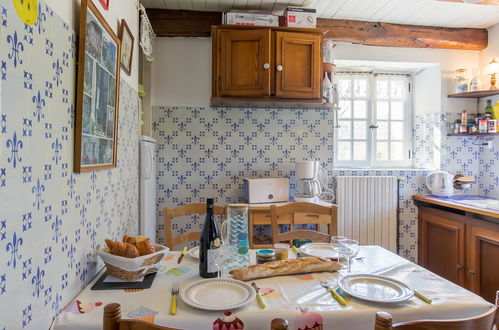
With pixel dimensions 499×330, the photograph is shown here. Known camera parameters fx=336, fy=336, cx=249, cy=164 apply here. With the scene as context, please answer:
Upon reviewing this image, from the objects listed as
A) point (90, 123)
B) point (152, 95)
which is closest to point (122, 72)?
point (90, 123)

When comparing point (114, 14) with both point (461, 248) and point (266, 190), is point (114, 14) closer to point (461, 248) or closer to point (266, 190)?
point (266, 190)

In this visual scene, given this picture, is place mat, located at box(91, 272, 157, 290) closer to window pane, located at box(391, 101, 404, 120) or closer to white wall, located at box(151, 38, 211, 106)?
white wall, located at box(151, 38, 211, 106)

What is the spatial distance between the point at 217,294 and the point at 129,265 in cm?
33

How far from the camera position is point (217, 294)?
3.49 feet

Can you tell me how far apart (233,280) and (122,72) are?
4.17ft

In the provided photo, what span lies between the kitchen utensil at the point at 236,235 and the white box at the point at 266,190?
1.25 metres

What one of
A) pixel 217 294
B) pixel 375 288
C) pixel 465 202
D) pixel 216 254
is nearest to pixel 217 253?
pixel 216 254

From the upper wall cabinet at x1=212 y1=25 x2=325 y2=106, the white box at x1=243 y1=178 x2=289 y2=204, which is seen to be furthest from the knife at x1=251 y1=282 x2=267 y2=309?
the upper wall cabinet at x1=212 y1=25 x2=325 y2=106

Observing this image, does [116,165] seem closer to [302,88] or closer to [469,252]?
[302,88]

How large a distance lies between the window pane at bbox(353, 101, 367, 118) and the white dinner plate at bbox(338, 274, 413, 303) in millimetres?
2425

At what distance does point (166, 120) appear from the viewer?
9.39 feet

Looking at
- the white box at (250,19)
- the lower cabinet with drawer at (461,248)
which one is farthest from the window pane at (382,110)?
the white box at (250,19)

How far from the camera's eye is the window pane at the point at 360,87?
11.0ft

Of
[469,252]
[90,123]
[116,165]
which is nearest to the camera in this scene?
[90,123]
